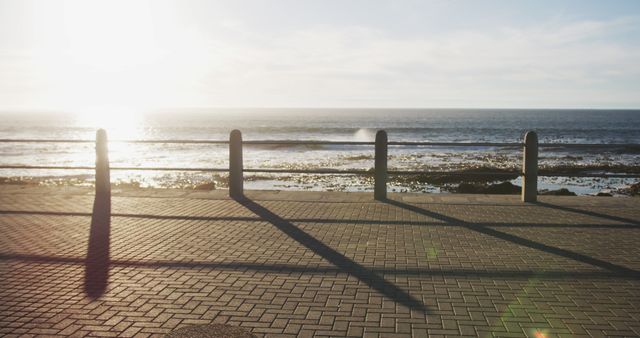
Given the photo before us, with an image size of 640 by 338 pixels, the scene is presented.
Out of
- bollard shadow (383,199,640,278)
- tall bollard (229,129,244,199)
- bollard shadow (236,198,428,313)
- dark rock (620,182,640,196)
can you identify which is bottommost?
dark rock (620,182,640,196)

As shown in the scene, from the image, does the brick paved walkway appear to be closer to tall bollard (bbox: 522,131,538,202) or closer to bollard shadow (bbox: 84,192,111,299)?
bollard shadow (bbox: 84,192,111,299)

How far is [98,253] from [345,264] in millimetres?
2990

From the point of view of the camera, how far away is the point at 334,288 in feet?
17.3

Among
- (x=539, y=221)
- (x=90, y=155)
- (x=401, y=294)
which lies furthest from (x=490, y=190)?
(x=90, y=155)

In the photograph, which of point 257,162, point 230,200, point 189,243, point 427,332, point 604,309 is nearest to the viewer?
point 427,332

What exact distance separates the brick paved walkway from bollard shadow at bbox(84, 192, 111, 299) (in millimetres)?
32

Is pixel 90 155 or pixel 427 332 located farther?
pixel 90 155

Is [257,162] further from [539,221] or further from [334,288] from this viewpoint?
[334,288]

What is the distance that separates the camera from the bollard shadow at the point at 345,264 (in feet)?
16.3

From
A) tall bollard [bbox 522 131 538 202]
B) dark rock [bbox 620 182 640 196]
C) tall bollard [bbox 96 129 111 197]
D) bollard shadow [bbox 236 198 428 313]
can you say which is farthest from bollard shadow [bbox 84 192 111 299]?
dark rock [bbox 620 182 640 196]

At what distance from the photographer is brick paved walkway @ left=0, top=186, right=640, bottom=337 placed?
4.46 meters

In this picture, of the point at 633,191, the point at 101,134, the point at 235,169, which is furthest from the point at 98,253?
the point at 633,191

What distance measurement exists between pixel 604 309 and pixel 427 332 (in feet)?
5.62

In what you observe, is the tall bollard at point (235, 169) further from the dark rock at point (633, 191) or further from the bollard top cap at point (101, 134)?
the dark rock at point (633, 191)
